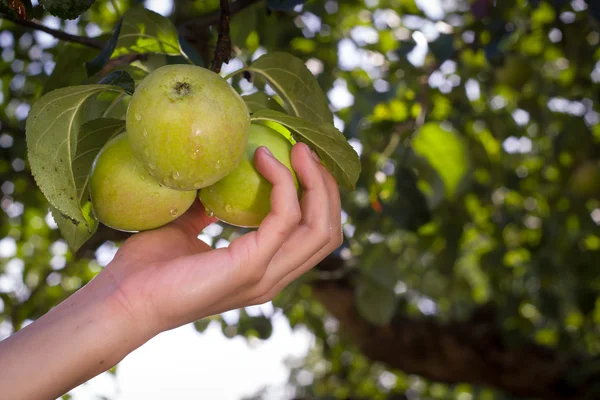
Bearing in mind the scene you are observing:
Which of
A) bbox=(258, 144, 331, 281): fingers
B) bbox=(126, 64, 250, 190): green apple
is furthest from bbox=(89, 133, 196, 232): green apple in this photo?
bbox=(258, 144, 331, 281): fingers

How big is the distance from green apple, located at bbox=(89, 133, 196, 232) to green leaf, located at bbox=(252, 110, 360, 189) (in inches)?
7.8

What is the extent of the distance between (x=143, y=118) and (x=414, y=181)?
4.28 ft

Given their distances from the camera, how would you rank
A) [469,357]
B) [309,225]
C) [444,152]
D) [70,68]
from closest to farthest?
[309,225] → [70,68] → [444,152] → [469,357]

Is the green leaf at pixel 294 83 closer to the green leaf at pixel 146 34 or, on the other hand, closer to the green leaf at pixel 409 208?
the green leaf at pixel 146 34

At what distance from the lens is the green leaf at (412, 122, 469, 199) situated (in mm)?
2201

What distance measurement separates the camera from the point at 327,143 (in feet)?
3.10

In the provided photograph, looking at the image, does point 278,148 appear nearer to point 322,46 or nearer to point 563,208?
point 322,46

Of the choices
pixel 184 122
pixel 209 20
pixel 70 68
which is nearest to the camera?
pixel 184 122

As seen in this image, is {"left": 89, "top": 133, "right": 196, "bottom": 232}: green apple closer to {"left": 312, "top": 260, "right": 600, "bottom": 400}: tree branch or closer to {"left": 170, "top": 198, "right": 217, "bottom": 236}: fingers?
{"left": 170, "top": 198, "right": 217, "bottom": 236}: fingers

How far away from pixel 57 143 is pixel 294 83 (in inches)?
17.6

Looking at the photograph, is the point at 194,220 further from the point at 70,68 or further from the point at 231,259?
the point at 70,68

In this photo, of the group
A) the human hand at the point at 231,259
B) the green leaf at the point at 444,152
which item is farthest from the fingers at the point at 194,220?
the green leaf at the point at 444,152

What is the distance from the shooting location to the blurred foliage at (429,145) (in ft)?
6.48

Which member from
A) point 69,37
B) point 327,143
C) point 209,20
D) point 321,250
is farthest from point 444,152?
point 69,37
